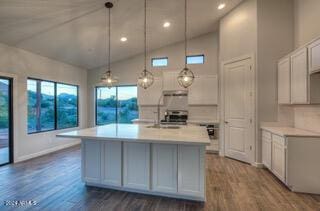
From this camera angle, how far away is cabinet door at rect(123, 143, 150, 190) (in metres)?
2.82

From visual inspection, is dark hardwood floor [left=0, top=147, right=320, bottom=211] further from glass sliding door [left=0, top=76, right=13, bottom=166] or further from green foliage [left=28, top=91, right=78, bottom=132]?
green foliage [left=28, top=91, right=78, bottom=132]

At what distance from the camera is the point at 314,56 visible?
9.32 ft

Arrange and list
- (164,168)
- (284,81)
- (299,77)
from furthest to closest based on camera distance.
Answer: (284,81) < (299,77) < (164,168)

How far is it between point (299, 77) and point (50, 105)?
244 inches

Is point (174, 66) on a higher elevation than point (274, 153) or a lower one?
higher

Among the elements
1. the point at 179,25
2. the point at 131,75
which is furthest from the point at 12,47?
the point at 179,25

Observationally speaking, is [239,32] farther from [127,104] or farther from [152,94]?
[127,104]

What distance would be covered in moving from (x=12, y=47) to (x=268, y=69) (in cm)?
584

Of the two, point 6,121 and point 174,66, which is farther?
point 174,66

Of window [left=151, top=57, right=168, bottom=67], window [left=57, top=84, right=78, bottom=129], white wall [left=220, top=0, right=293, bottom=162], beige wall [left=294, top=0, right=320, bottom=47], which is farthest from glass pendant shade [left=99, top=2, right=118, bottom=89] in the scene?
beige wall [left=294, top=0, right=320, bottom=47]

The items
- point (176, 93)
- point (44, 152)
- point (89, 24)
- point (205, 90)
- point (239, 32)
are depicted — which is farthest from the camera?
point (176, 93)

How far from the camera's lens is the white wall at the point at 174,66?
232 inches

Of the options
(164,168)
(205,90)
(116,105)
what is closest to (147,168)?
(164,168)

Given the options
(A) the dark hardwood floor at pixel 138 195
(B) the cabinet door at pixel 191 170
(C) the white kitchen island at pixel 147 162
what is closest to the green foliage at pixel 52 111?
(A) the dark hardwood floor at pixel 138 195
